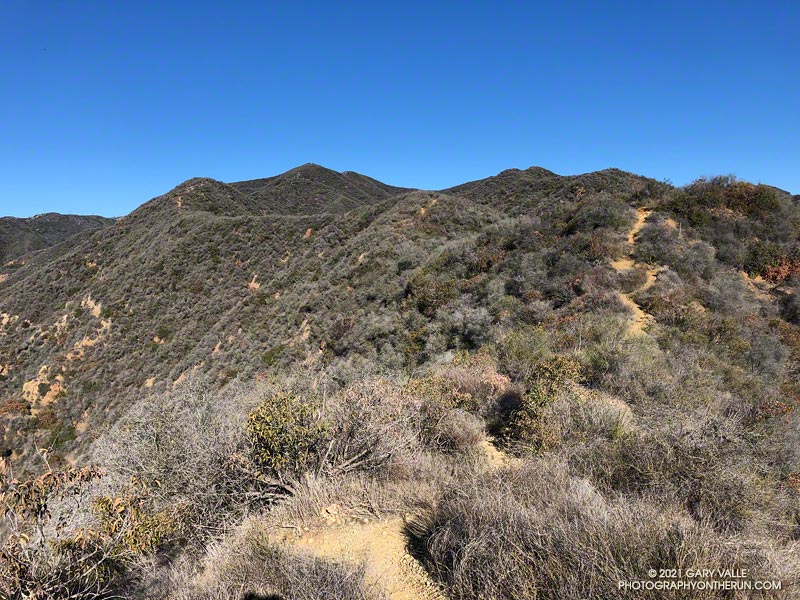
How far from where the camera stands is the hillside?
9.68 ft

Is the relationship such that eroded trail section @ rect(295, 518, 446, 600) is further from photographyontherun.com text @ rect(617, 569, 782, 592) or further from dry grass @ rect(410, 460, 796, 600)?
photographyontherun.com text @ rect(617, 569, 782, 592)

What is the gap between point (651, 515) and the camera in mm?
2764

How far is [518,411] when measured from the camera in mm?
5656

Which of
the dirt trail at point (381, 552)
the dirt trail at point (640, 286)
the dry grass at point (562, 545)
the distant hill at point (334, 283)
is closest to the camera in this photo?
the dry grass at point (562, 545)

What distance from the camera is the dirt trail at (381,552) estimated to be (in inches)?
116

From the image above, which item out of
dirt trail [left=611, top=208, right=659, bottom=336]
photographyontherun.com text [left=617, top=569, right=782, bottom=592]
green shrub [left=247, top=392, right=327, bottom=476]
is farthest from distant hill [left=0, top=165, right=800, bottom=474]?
photographyontherun.com text [left=617, top=569, right=782, bottom=592]

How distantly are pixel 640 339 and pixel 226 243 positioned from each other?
121 ft

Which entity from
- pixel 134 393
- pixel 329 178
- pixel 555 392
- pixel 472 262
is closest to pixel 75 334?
pixel 134 393

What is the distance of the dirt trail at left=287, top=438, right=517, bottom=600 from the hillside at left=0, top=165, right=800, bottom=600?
30mm

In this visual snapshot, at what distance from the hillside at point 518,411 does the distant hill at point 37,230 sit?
8758 cm

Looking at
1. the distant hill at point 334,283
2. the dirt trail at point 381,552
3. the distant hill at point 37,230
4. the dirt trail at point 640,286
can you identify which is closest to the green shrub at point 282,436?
the dirt trail at point 381,552

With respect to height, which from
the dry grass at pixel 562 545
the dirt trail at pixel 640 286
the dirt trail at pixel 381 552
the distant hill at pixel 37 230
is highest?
the distant hill at pixel 37 230

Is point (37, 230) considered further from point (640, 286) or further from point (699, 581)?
point (699, 581)

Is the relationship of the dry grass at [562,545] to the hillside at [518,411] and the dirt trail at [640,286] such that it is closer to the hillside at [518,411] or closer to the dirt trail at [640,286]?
the hillside at [518,411]
